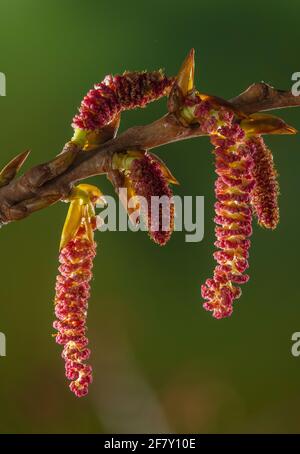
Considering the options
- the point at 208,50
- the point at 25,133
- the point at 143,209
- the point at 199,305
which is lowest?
the point at 199,305

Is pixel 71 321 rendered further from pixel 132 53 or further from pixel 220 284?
pixel 132 53

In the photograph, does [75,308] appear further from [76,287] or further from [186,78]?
[186,78]

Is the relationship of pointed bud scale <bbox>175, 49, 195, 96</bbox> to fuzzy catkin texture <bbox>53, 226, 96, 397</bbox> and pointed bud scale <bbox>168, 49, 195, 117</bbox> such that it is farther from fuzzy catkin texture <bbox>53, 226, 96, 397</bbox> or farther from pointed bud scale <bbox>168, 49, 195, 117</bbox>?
fuzzy catkin texture <bbox>53, 226, 96, 397</bbox>

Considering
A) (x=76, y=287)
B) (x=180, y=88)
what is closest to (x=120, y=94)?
(x=180, y=88)

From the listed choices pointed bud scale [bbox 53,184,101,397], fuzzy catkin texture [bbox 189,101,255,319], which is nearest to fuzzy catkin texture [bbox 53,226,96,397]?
pointed bud scale [bbox 53,184,101,397]

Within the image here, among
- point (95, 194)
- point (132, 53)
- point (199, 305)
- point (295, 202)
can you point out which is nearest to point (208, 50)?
point (132, 53)
